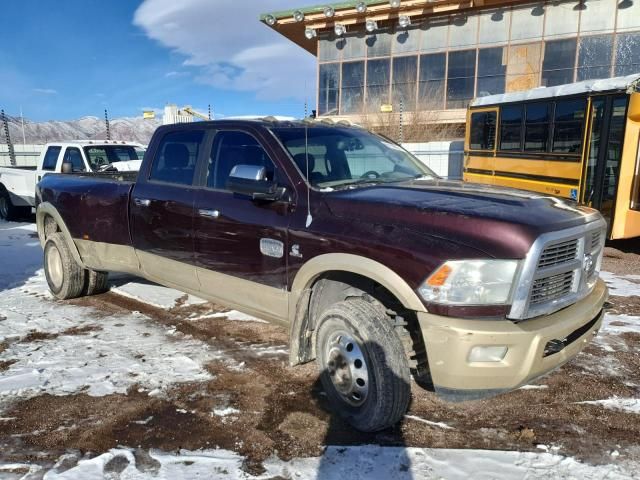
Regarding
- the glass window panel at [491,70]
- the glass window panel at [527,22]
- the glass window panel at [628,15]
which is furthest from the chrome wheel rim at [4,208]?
the glass window panel at [628,15]

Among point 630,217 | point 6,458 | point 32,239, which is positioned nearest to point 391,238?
point 6,458

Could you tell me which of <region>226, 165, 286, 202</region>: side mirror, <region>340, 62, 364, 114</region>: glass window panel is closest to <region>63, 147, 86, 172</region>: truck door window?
<region>226, 165, 286, 202</region>: side mirror

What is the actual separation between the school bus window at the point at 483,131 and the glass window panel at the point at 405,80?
500 inches

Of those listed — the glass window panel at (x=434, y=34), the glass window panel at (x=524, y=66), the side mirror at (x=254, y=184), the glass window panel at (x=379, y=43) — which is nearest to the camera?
the side mirror at (x=254, y=184)

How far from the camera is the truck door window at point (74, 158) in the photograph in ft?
34.6

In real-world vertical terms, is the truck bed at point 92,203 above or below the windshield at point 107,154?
below

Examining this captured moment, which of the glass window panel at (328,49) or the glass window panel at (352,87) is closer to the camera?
the glass window panel at (352,87)

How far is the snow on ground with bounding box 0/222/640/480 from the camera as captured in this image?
273cm

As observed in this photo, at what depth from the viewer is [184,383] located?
12.3ft

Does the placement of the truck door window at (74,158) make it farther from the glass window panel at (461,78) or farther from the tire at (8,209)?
the glass window panel at (461,78)

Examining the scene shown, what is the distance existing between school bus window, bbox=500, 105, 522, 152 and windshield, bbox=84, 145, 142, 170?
8.23 meters

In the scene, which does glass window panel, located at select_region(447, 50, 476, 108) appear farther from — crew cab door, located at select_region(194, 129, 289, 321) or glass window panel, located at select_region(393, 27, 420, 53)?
crew cab door, located at select_region(194, 129, 289, 321)

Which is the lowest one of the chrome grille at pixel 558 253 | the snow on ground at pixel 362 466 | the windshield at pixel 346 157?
the snow on ground at pixel 362 466

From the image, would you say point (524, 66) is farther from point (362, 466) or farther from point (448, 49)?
point (362, 466)
